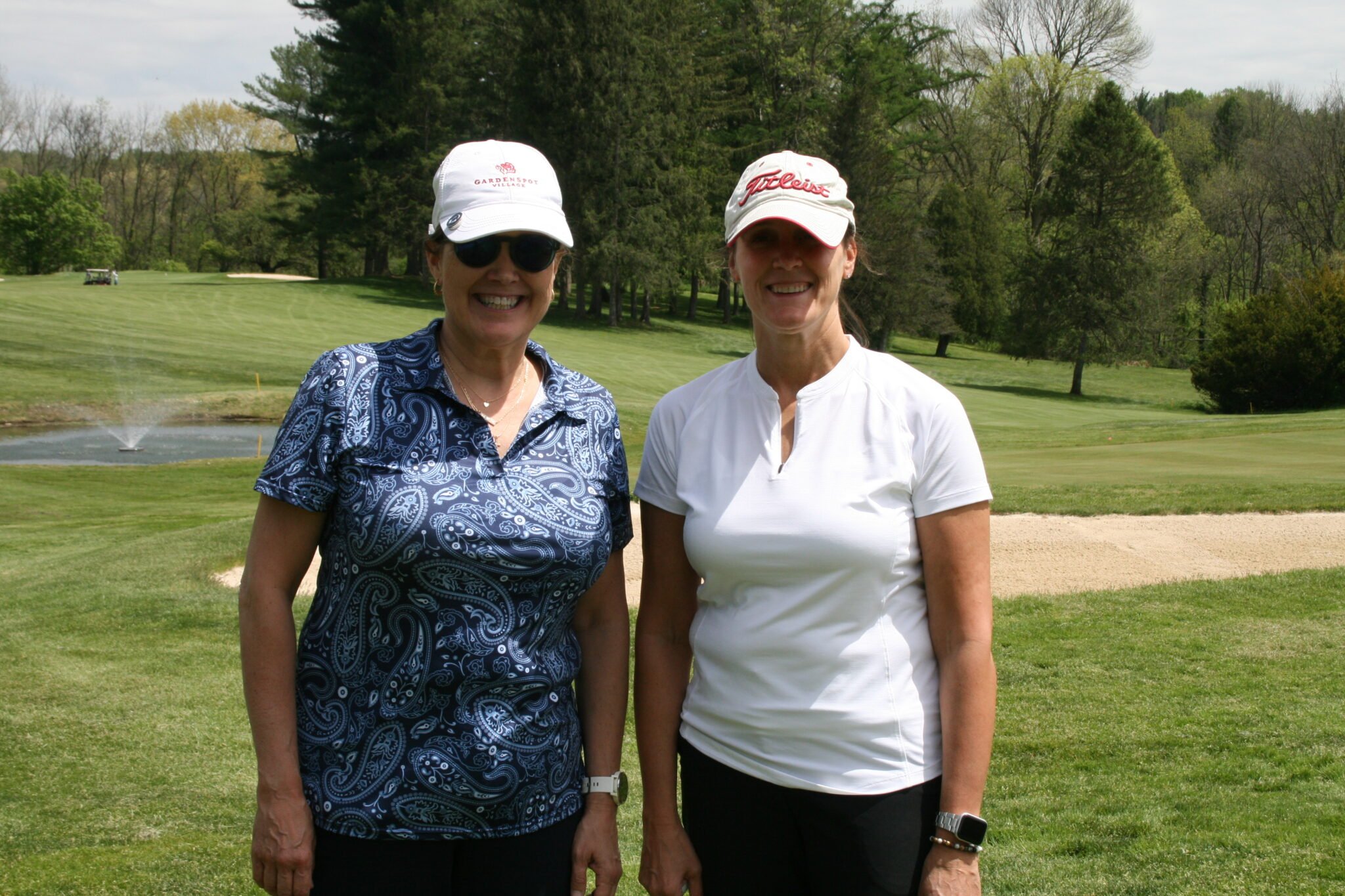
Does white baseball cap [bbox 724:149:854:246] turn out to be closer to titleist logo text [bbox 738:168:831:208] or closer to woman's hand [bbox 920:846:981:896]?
titleist logo text [bbox 738:168:831:208]

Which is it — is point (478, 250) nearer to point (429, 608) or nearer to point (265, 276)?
point (429, 608)

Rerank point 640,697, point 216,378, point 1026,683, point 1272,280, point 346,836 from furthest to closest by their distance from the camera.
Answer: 1. point 1272,280
2. point 216,378
3. point 1026,683
4. point 640,697
5. point 346,836

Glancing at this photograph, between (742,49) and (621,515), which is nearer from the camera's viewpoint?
(621,515)

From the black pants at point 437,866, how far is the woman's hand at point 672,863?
23 centimetres

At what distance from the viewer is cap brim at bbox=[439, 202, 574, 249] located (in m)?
2.55

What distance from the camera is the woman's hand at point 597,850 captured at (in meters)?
2.66

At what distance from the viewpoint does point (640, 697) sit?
2.76 metres

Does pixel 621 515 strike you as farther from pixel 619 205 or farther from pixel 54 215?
pixel 54 215

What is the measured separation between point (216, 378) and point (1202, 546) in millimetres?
28099

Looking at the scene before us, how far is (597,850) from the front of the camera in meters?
2.68

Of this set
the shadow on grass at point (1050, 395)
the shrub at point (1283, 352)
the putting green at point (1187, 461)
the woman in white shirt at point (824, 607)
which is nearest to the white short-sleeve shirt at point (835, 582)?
the woman in white shirt at point (824, 607)

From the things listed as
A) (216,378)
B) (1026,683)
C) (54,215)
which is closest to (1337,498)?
(1026,683)

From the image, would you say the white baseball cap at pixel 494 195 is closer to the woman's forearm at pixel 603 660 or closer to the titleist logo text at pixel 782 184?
the titleist logo text at pixel 782 184

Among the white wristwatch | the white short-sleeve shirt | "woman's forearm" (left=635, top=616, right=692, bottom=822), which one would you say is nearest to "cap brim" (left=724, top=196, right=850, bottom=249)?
the white short-sleeve shirt
